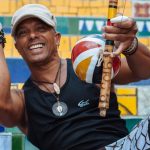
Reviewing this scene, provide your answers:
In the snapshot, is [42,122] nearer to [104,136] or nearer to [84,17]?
[104,136]

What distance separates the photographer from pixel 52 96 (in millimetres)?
2488

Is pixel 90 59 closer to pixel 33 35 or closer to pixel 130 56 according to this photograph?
pixel 130 56

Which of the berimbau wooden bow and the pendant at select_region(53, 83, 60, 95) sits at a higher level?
the berimbau wooden bow

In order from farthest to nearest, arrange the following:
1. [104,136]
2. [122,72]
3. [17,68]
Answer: [17,68]
[122,72]
[104,136]

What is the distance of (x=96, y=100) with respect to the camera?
2.47 metres

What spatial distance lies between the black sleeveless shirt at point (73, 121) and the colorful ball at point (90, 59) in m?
0.19

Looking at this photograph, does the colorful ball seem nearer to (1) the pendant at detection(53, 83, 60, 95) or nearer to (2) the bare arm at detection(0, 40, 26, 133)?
(1) the pendant at detection(53, 83, 60, 95)

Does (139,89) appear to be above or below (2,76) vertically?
below

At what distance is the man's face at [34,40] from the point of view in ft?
8.25

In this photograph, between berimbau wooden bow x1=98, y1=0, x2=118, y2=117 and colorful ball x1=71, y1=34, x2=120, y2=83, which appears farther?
colorful ball x1=71, y1=34, x2=120, y2=83

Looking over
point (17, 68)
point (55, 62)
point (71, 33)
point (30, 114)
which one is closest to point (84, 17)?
point (71, 33)

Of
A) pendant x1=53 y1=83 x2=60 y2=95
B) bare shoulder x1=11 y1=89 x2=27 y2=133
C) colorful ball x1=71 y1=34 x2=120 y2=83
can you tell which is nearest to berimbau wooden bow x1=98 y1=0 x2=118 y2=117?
colorful ball x1=71 y1=34 x2=120 y2=83

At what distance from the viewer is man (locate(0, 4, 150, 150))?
2398mm

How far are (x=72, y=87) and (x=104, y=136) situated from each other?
27 centimetres
